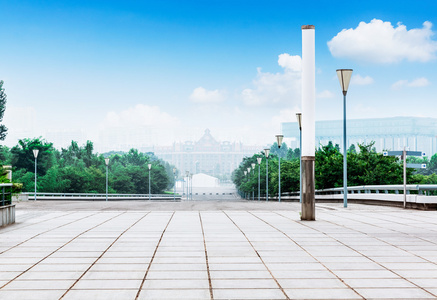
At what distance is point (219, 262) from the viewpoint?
7094 mm

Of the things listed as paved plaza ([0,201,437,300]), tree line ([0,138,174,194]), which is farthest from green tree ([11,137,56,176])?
paved plaza ([0,201,437,300])

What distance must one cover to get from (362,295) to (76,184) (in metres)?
92.3

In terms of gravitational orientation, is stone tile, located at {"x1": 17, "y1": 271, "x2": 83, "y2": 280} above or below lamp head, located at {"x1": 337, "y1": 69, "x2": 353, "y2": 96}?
below

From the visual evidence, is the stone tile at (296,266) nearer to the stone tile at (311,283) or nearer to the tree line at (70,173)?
the stone tile at (311,283)

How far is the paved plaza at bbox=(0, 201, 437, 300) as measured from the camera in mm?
5414

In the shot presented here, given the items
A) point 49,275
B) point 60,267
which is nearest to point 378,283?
point 49,275

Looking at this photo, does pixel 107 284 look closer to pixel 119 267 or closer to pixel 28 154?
pixel 119 267

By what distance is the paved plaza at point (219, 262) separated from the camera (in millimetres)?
5414

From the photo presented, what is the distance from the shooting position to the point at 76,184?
93250 mm

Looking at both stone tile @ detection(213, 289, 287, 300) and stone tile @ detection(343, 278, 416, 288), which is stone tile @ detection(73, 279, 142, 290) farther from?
stone tile @ detection(343, 278, 416, 288)

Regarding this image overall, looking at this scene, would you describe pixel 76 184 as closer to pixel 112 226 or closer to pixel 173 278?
pixel 112 226

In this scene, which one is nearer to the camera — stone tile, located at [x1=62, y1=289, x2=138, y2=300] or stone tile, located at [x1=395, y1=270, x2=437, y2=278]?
stone tile, located at [x1=62, y1=289, x2=138, y2=300]

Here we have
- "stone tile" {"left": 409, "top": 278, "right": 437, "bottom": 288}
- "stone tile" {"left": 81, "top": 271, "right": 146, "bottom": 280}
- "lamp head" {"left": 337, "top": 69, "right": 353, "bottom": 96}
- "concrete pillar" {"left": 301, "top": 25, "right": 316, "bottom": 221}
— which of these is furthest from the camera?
"lamp head" {"left": 337, "top": 69, "right": 353, "bottom": 96}

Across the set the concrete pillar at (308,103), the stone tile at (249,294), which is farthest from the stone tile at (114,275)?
the concrete pillar at (308,103)
